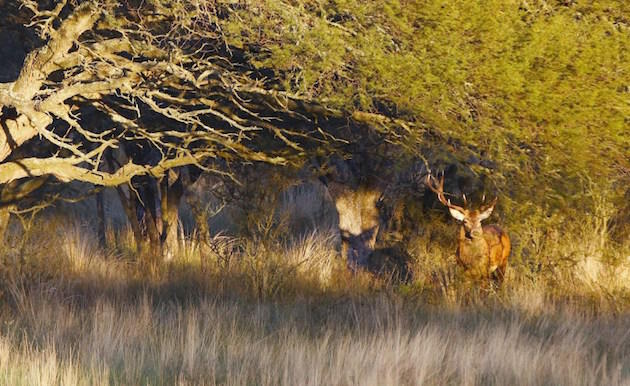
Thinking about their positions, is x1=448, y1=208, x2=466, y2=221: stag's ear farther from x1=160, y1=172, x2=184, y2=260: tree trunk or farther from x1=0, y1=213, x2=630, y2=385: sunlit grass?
x1=160, y1=172, x2=184, y2=260: tree trunk

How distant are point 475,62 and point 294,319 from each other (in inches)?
128

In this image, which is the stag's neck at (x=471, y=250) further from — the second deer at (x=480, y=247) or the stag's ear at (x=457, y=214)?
the stag's ear at (x=457, y=214)

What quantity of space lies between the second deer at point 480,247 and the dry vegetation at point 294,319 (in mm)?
284

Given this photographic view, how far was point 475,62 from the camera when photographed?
9.78 m

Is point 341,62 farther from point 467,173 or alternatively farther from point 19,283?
point 19,283

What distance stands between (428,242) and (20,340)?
22.1 ft

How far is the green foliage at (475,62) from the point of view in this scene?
31.3 feet

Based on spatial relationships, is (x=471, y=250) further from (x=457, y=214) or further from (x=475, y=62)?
(x=475, y=62)

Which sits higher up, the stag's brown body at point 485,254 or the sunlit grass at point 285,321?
the stag's brown body at point 485,254

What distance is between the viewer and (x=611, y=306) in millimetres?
11859

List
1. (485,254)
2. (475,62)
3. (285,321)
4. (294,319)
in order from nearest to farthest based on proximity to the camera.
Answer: (475,62)
(285,321)
(294,319)
(485,254)

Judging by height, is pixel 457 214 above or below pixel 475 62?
below

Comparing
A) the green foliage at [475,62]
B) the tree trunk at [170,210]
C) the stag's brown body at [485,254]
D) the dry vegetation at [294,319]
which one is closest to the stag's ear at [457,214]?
the stag's brown body at [485,254]

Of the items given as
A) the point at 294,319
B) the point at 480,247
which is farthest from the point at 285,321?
the point at 480,247
